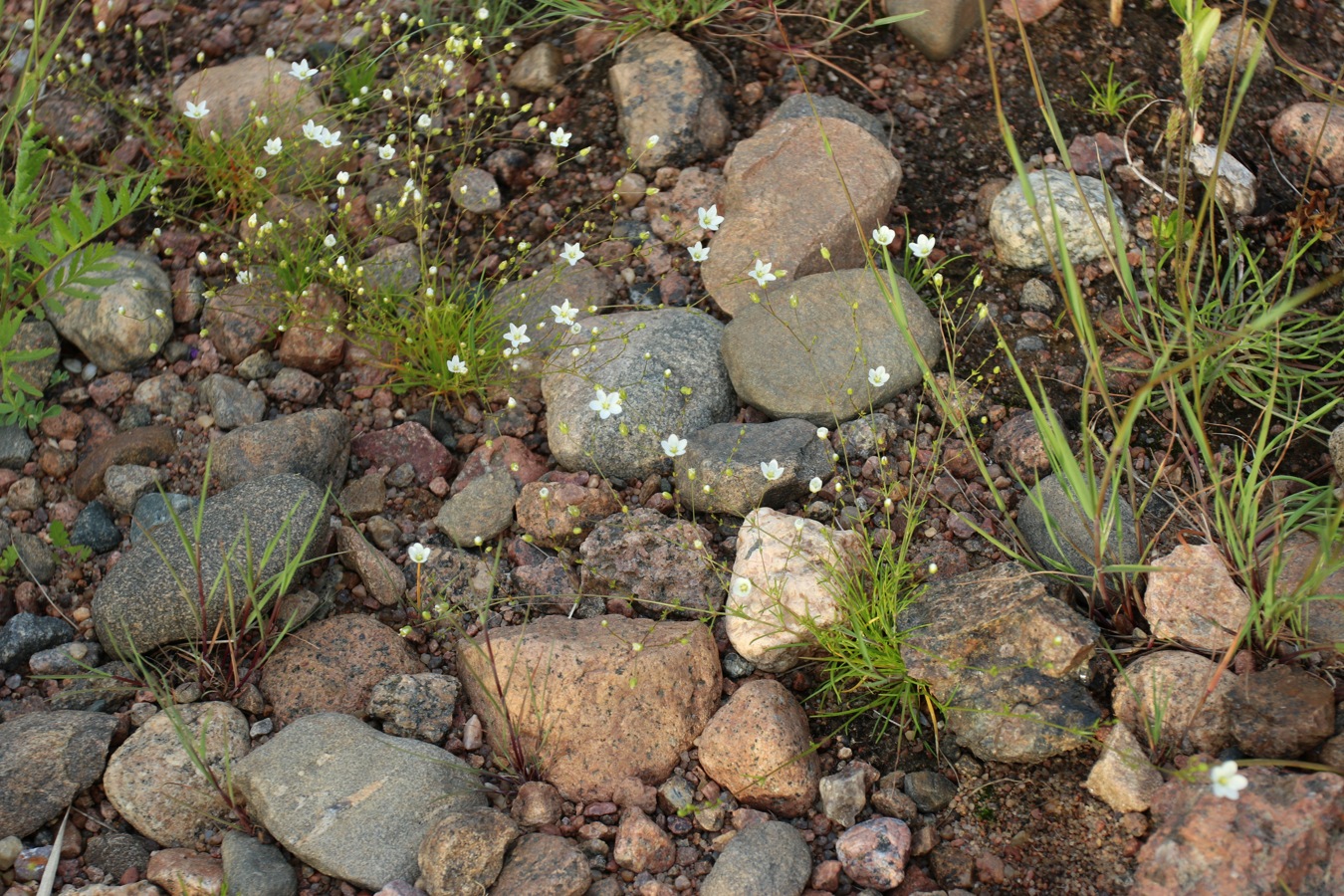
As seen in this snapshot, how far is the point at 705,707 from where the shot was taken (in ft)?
9.50

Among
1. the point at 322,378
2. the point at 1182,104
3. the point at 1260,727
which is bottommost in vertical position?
the point at 1260,727

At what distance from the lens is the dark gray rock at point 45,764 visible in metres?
2.67

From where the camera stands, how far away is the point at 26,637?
3074mm

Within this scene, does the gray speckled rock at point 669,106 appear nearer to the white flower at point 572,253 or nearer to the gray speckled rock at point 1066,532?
the white flower at point 572,253

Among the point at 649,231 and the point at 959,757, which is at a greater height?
the point at 649,231

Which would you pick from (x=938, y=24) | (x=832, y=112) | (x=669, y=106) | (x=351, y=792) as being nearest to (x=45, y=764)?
(x=351, y=792)

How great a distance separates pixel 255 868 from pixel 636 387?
1695 mm

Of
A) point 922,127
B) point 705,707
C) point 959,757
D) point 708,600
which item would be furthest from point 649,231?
point 959,757

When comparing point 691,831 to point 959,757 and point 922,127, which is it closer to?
point 959,757

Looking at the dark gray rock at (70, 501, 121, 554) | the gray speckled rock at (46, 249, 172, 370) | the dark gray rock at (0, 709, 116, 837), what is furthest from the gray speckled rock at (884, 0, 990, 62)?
the dark gray rock at (0, 709, 116, 837)

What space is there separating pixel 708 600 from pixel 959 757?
29.7 inches

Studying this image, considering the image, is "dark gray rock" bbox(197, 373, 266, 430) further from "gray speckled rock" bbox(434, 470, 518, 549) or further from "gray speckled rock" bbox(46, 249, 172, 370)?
"gray speckled rock" bbox(434, 470, 518, 549)

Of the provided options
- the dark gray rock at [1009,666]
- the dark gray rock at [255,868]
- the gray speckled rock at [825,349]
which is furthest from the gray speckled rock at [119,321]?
the dark gray rock at [1009,666]

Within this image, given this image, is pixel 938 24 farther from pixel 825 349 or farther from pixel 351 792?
pixel 351 792
